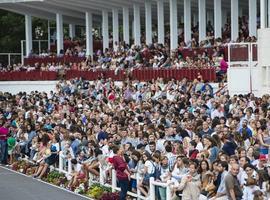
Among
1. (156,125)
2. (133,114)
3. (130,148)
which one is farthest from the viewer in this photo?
(133,114)

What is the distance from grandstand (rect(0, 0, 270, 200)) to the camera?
872 inches

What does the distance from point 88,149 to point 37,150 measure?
17.8 feet

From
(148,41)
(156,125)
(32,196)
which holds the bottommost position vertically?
(32,196)

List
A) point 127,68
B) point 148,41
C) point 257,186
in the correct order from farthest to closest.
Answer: point 148,41
point 127,68
point 257,186

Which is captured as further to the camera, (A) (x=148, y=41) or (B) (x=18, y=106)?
(A) (x=148, y=41)

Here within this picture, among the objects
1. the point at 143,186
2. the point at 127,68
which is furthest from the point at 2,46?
the point at 143,186

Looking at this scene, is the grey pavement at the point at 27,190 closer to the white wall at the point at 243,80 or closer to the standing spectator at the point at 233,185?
the standing spectator at the point at 233,185

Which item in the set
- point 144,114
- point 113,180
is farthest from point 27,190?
point 144,114

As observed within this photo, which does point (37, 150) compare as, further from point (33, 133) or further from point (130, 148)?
point (130, 148)

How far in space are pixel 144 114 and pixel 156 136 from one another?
6166 millimetres

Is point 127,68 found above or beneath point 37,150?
above

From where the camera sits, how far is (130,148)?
25.5m

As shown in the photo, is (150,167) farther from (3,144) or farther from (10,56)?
(10,56)

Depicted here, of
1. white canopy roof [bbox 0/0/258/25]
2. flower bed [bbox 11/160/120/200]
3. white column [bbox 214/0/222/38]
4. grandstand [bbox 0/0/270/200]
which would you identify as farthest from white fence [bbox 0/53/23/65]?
flower bed [bbox 11/160/120/200]
